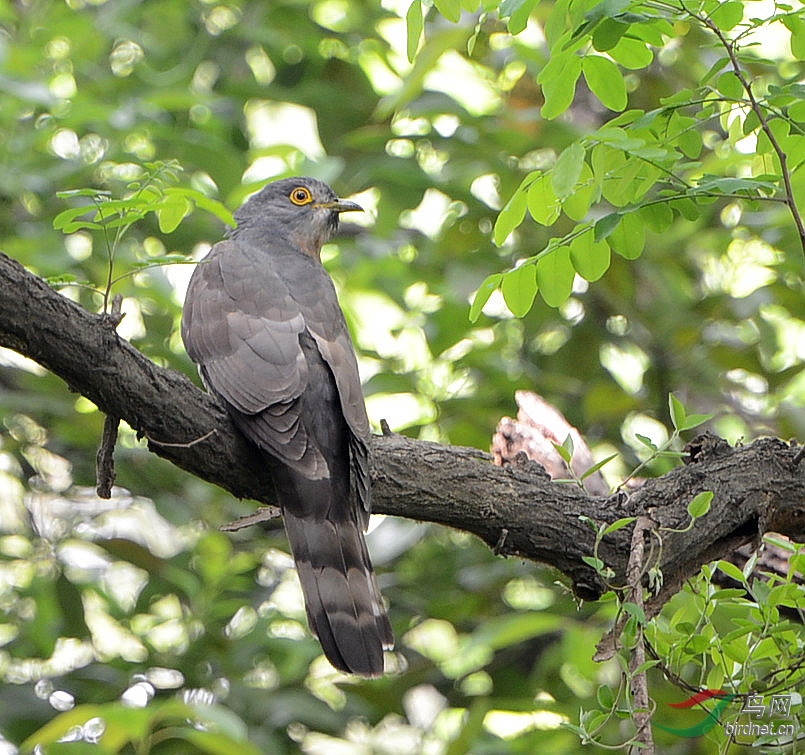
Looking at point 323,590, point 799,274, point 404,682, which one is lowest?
point 404,682

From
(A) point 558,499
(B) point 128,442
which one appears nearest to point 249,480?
(A) point 558,499

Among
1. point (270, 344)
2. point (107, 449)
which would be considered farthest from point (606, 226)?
point (270, 344)

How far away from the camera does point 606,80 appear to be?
2.68 m

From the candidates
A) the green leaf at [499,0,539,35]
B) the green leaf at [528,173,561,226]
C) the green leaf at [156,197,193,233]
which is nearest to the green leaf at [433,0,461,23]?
the green leaf at [499,0,539,35]

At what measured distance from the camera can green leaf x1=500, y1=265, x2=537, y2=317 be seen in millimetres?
2848

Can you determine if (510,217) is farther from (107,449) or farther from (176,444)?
(107,449)

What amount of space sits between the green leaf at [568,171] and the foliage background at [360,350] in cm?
282

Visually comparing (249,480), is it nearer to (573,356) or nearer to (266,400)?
(266,400)

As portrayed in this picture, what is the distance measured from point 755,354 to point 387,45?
105 inches

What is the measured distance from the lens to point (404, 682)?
5359 millimetres

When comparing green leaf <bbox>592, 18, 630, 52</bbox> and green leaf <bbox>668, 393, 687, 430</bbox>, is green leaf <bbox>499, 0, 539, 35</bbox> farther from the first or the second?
green leaf <bbox>668, 393, 687, 430</bbox>

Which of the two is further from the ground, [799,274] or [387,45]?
[387,45]

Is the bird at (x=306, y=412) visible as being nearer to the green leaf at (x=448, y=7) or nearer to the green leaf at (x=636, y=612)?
the green leaf at (x=636, y=612)

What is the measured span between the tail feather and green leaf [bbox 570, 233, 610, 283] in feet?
3.86
